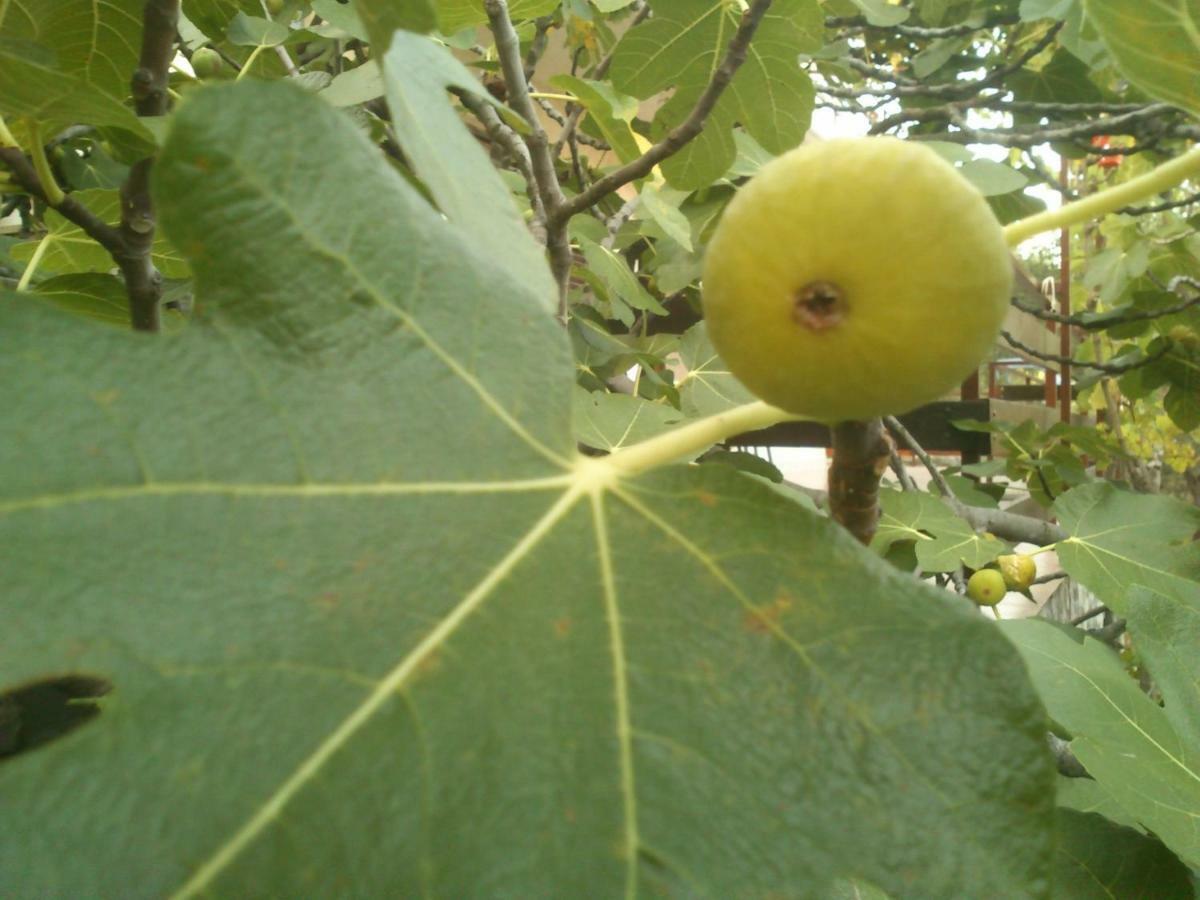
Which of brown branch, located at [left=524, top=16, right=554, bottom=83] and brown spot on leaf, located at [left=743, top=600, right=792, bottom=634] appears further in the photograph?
brown branch, located at [left=524, top=16, right=554, bottom=83]

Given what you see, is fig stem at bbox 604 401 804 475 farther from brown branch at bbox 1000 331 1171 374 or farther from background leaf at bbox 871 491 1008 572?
brown branch at bbox 1000 331 1171 374

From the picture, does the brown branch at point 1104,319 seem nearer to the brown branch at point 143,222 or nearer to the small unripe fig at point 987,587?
the small unripe fig at point 987,587

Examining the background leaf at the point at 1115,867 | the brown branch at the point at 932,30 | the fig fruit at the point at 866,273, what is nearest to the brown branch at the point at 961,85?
the brown branch at the point at 932,30

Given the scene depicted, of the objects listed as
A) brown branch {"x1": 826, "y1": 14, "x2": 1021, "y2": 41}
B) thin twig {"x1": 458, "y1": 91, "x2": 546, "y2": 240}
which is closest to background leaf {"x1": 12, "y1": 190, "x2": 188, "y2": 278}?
thin twig {"x1": 458, "y1": 91, "x2": 546, "y2": 240}

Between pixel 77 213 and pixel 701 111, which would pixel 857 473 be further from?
pixel 77 213

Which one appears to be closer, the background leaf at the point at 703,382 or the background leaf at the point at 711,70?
the background leaf at the point at 711,70

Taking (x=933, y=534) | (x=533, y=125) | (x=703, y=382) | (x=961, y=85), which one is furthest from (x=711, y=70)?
(x=961, y=85)

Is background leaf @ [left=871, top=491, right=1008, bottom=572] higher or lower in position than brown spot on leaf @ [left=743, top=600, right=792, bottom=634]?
lower
